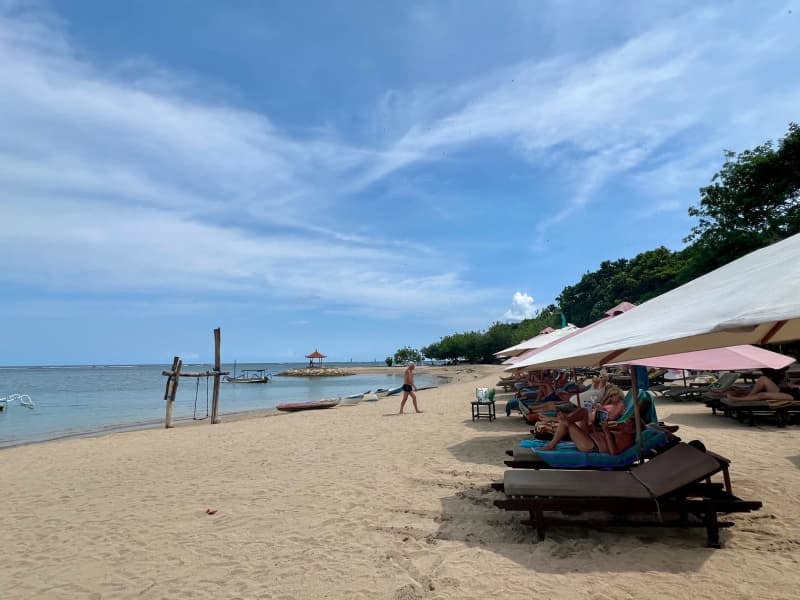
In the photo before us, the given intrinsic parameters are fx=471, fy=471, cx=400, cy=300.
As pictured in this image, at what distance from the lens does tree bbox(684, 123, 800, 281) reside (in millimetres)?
20719

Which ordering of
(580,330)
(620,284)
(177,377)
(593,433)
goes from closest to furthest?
(593,433)
(580,330)
(177,377)
(620,284)

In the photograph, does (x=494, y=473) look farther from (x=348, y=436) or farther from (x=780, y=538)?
(x=348, y=436)

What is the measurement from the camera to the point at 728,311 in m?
2.17

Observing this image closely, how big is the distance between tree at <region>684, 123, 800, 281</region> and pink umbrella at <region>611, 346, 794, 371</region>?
1787 centimetres

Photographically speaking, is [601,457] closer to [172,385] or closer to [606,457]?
[606,457]

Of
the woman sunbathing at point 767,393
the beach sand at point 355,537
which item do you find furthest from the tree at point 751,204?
the beach sand at point 355,537

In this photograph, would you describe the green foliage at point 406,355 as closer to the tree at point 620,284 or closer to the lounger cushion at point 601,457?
the tree at point 620,284

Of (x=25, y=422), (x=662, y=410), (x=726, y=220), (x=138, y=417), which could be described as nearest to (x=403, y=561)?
(x=662, y=410)

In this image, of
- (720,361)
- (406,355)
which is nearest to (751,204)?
(720,361)

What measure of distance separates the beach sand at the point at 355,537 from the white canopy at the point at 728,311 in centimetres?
166

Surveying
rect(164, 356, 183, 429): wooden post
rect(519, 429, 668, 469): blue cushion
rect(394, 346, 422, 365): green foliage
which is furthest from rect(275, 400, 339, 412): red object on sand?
rect(394, 346, 422, 365): green foliage

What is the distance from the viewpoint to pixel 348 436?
1042 cm

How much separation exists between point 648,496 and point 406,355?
98128mm

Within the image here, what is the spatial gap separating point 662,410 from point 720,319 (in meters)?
12.1
